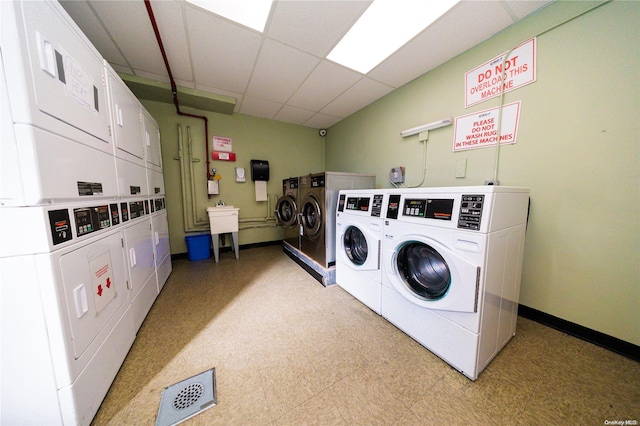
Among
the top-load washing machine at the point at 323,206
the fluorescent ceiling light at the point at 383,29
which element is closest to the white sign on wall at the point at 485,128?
the fluorescent ceiling light at the point at 383,29

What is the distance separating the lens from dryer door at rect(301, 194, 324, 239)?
89.2 inches

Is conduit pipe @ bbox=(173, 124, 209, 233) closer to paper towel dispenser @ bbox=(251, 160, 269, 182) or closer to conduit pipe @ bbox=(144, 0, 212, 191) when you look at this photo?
conduit pipe @ bbox=(144, 0, 212, 191)

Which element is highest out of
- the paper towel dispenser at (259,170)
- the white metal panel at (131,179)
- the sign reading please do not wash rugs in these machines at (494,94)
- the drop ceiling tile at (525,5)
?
the drop ceiling tile at (525,5)

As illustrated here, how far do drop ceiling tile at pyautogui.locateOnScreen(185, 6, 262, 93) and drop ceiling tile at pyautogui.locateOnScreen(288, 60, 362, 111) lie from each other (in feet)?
2.20

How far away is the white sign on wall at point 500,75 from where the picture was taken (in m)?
1.51

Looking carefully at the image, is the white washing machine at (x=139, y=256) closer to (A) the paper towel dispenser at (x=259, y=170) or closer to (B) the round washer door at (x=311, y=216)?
(B) the round washer door at (x=311, y=216)

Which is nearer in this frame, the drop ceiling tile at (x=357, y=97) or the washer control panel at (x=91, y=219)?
the washer control panel at (x=91, y=219)

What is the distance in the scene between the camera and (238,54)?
1898 mm

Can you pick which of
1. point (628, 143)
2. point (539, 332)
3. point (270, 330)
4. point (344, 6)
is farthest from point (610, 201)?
point (270, 330)

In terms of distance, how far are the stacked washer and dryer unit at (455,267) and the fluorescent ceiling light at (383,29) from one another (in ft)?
4.51

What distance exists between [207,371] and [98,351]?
0.55 m

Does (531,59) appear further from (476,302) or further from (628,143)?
(476,302)

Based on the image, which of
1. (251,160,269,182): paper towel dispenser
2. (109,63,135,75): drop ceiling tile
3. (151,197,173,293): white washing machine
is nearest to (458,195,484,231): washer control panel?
(151,197,173,293): white washing machine

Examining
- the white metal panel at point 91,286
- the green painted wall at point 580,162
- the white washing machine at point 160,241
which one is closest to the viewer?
the white metal panel at point 91,286
